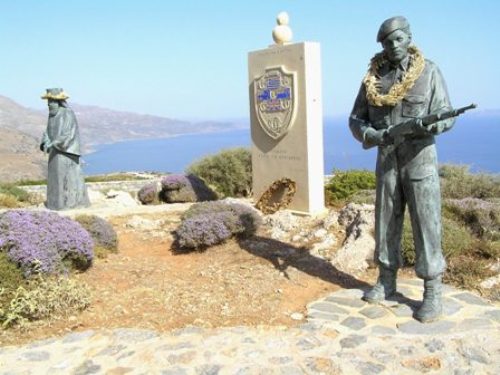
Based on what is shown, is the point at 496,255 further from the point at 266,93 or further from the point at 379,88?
the point at 266,93

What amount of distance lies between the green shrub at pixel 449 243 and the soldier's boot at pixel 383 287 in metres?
1.43

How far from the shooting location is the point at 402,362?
13.6 feet

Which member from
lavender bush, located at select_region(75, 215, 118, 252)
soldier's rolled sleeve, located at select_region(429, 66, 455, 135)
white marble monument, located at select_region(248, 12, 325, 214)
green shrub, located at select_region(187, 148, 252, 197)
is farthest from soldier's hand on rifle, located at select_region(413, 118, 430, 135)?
green shrub, located at select_region(187, 148, 252, 197)

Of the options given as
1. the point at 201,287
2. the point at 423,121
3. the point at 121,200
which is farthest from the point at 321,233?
the point at 121,200

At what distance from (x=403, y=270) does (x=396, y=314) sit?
166 cm

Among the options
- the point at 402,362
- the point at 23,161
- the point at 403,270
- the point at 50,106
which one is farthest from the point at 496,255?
the point at 23,161

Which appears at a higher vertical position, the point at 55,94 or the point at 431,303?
the point at 55,94

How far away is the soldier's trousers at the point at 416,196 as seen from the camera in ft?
15.5

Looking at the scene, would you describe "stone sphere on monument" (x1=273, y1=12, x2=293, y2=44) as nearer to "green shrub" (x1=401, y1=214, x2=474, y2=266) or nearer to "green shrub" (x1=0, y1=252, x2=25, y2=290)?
"green shrub" (x1=401, y1=214, x2=474, y2=266)

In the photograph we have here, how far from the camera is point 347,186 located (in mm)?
12820

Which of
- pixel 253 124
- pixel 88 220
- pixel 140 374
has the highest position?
pixel 253 124

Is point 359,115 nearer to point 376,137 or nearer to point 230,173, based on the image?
point 376,137

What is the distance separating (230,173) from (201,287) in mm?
10493

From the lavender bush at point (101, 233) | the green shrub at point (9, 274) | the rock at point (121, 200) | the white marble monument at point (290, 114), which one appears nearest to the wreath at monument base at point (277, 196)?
the white marble monument at point (290, 114)
